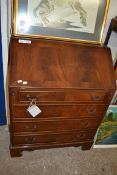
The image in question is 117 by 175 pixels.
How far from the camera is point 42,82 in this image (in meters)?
1.17

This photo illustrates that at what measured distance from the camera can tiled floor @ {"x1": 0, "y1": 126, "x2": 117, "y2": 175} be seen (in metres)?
1.62

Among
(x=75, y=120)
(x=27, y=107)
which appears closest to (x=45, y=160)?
(x=75, y=120)

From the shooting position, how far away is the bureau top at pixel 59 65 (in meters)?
1.18

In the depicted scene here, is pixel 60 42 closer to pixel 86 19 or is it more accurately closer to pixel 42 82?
pixel 86 19

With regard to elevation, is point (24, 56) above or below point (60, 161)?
above

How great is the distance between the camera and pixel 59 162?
1.72 metres

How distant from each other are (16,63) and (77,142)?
1.00 metres

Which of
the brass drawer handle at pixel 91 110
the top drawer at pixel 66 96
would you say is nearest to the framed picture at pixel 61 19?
the top drawer at pixel 66 96

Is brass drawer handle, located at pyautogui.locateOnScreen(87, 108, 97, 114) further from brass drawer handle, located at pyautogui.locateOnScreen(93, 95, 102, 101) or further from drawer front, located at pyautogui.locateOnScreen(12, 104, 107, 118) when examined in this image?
brass drawer handle, located at pyautogui.locateOnScreen(93, 95, 102, 101)

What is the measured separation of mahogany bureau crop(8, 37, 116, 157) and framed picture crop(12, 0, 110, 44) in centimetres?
7

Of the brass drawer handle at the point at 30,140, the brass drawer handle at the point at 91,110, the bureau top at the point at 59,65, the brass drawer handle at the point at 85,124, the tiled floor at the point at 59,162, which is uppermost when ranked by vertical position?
the bureau top at the point at 59,65

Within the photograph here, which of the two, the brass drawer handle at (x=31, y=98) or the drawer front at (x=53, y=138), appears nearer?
the brass drawer handle at (x=31, y=98)

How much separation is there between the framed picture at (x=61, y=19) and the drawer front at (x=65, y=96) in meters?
0.44

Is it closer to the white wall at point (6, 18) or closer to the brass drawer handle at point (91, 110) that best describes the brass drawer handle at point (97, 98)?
the brass drawer handle at point (91, 110)
